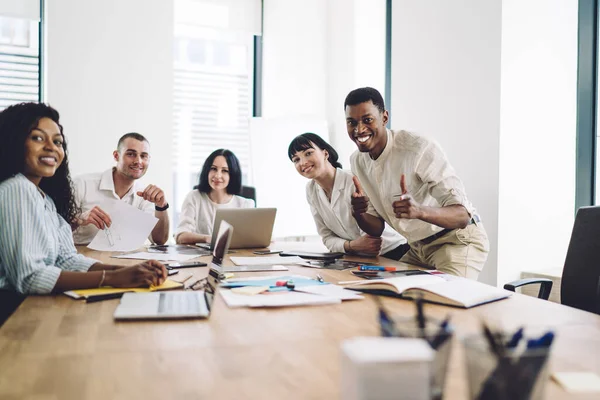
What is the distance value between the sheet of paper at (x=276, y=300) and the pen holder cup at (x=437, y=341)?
2.48ft

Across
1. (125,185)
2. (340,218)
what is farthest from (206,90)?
(340,218)

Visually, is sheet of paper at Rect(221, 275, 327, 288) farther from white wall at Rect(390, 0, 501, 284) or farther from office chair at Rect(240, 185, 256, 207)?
office chair at Rect(240, 185, 256, 207)

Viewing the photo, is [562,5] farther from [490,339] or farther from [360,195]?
[490,339]

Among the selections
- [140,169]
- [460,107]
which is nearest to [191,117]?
[140,169]

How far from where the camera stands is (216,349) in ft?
3.31

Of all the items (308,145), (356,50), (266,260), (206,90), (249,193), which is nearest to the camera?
(266,260)

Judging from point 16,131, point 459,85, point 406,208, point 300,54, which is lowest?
point 406,208

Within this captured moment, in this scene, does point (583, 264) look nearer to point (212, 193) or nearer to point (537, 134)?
point (537, 134)

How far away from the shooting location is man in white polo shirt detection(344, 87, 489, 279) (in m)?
2.33

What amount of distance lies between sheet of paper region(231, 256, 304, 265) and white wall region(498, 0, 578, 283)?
59.0 inches

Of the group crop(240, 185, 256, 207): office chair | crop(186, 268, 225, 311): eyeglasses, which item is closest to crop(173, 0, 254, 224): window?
crop(240, 185, 256, 207): office chair

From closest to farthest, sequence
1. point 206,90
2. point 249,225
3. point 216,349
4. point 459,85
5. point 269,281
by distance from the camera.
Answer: point 216,349, point 269,281, point 249,225, point 459,85, point 206,90

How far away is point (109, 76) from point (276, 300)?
3778mm

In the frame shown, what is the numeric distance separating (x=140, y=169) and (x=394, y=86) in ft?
6.71
